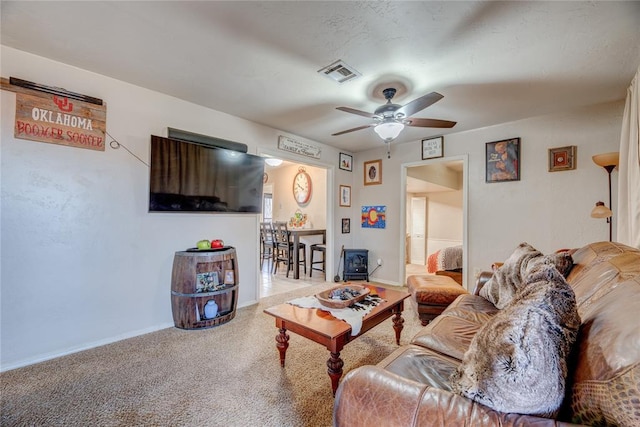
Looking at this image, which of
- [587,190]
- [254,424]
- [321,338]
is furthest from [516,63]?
[254,424]

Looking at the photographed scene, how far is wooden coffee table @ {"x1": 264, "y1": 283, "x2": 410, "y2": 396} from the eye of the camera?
1601mm

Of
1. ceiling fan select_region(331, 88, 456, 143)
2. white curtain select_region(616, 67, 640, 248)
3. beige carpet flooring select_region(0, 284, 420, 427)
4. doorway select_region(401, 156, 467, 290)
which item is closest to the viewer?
beige carpet flooring select_region(0, 284, 420, 427)

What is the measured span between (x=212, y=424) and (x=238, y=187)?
2.33 metres

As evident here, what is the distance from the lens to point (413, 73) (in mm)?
2275

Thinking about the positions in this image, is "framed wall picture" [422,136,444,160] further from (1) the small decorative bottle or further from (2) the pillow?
(1) the small decorative bottle

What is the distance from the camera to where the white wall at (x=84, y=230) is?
6.55 feet

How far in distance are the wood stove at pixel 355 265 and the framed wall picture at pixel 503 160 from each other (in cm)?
224

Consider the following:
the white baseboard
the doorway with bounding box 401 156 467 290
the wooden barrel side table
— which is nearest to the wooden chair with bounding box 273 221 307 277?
the wooden barrel side table

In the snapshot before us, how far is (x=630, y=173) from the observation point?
2.24 meters

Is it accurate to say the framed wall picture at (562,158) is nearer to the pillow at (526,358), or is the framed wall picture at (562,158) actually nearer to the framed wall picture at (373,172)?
the framed wall picture at (373,172)

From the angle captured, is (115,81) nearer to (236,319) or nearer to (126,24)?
(126,24)

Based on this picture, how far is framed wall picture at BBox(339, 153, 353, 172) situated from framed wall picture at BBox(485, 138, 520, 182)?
7.24 feet

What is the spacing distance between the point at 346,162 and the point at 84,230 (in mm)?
3807

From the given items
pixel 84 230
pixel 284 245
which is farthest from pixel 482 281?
pixel 84 230
